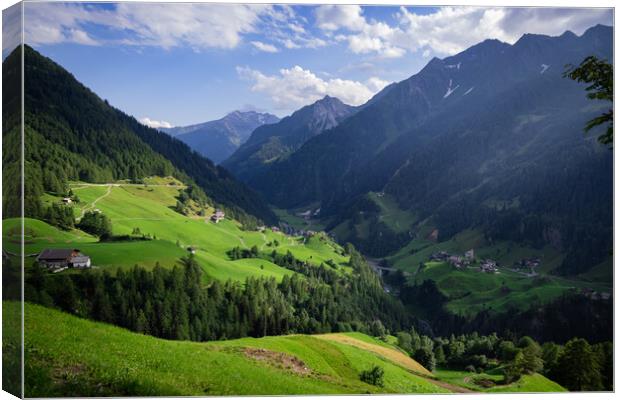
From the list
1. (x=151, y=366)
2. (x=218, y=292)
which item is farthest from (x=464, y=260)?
(x=151, y=366)

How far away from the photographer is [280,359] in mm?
26328

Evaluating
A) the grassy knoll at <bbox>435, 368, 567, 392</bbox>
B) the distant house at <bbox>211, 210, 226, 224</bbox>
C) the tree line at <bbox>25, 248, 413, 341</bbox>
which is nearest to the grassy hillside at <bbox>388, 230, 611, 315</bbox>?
the grassy knoll at <bbox>435, 368, 567, 392</bbox>

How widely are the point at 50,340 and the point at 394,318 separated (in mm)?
79453

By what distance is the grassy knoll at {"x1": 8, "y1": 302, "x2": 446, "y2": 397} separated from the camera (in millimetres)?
21109

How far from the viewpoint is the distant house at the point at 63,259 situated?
95.6ft

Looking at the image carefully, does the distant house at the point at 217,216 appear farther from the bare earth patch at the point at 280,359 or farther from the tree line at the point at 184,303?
the bare earth patch at the point at 280,359

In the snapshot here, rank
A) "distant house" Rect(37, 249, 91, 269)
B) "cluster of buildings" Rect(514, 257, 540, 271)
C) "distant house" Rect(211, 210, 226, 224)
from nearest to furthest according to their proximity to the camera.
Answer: "distant house" Rect(37, 249, 91, 269), "distant house" Rect(211, 210, 226, 224), "cluster of buildings" Rect(514, 257, 540, 271)

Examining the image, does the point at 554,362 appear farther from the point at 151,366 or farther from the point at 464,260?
the point at 464,260

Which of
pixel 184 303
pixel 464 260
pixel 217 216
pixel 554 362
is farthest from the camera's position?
pixel 464 260

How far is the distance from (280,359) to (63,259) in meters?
17.4

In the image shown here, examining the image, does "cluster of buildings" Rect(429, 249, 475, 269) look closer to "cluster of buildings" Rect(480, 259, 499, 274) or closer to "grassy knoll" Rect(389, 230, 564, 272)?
"grassy knoll" Rect(389, 230, 564, 272)

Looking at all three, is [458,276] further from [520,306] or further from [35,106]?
[35,106]

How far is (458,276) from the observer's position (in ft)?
434

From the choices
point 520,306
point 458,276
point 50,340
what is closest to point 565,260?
point 458,276
